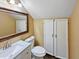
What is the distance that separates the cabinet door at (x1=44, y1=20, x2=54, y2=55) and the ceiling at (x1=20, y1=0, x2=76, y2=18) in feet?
0.81

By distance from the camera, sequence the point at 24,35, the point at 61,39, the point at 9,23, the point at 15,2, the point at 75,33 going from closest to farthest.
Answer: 1. the point at 75,33
2. the point at 9,23
3. the point at 15,2
4. the point at 61,39
5. the point at 24,35

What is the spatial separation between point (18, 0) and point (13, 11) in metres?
0.50

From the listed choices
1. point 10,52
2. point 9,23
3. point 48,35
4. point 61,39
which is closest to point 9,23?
point 9,23

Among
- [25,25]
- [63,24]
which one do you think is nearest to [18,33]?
[25,25]

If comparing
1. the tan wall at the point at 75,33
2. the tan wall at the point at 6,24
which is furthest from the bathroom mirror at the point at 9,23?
the tan wall at the point at 75,33

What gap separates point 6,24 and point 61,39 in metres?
1.58

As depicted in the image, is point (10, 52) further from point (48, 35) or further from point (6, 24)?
point (48, 35)

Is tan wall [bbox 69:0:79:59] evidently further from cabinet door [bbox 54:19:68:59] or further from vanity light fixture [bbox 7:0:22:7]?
vanity light fixture [bbox 7:0:22:7]

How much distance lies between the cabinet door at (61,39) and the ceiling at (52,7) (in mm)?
232

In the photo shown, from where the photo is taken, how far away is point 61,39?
3004 millimetres

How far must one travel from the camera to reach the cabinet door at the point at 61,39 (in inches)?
114

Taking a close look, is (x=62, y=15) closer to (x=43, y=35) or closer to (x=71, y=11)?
(x=71, y=11)

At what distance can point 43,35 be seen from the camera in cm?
358

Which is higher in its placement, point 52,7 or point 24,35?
point 52,7
